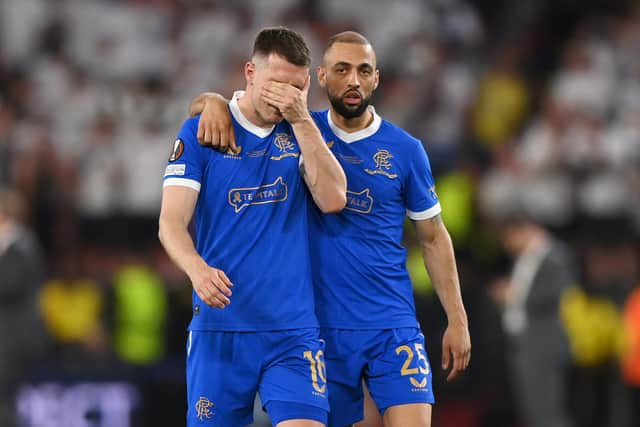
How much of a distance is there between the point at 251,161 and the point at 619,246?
302 inches

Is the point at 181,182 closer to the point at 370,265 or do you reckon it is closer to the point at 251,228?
the point at 251,228

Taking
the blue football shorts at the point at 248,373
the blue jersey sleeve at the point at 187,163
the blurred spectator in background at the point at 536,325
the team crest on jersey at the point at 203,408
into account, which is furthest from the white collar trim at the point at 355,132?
the blurred spectator in background at the point at 536,325

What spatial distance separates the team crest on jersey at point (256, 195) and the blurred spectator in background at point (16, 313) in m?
5.77

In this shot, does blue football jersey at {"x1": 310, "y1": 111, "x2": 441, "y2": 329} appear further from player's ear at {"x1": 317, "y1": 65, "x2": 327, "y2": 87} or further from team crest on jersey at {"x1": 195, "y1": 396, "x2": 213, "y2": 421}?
team crest on jersey at {"x1": 195, "y1": 396, "x2": 213, "y2": 421}

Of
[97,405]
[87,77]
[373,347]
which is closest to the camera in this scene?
[373,347]

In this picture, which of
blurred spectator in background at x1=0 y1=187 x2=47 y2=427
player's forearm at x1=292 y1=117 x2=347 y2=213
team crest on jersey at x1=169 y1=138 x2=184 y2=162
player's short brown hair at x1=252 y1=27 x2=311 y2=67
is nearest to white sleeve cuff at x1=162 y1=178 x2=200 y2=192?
team crest on jersey at x1=169 y1=138 x2=184 y2=162

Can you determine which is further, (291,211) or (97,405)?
(97,405)

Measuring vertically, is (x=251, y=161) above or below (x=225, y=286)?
above

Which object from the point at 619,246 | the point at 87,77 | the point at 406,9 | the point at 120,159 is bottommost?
the point at 619,246

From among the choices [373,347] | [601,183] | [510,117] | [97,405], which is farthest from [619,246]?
[373,347]

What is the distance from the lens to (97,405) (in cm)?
1077

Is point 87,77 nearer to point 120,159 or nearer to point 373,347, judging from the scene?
point 120,159

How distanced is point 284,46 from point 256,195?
0.73 m

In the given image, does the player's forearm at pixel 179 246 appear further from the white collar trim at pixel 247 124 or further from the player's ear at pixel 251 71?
the player's ear at pixel 251 71
